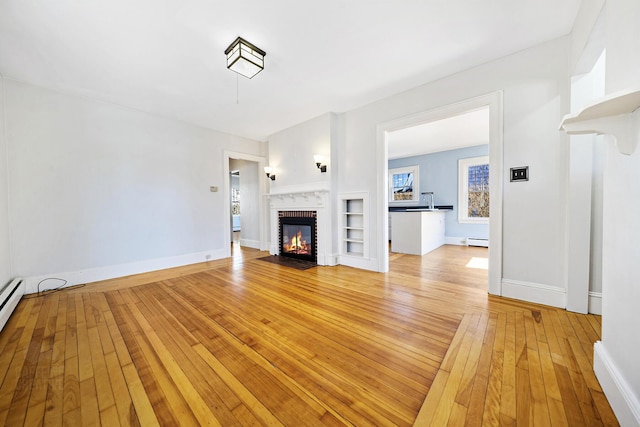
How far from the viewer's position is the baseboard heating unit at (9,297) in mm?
2138

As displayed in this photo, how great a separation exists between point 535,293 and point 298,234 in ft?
11.6

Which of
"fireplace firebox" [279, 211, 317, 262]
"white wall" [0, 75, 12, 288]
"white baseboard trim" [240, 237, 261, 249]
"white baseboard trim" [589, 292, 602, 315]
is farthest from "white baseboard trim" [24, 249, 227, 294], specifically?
"white baseboard trim" [589, 292, 602, 315]

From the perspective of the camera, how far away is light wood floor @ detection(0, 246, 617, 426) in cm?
116

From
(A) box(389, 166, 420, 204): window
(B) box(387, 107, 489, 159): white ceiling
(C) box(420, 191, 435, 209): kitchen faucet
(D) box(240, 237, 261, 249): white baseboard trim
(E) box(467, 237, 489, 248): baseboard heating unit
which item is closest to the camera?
(B) box(387, 107, 489, 159): white ceiling

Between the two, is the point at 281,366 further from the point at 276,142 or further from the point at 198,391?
the point at 276,142

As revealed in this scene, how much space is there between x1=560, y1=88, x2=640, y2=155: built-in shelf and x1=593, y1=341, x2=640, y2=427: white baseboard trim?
106 centimetres

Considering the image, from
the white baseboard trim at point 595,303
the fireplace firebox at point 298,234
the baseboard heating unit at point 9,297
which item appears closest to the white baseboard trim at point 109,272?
the baseboard heating unit at point 9,297

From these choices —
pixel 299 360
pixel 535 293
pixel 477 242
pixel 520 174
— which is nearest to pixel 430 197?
pixel 477 242

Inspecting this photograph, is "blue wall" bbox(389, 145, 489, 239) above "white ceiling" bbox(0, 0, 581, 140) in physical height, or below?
below

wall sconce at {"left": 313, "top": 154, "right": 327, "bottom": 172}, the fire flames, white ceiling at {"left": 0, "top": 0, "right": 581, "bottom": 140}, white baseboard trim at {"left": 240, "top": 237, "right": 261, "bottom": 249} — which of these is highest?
white ceiling at {"left": 0, "top": 0, "right": 581, "bottom": 140}

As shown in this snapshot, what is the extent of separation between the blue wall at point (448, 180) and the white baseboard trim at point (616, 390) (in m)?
5.19

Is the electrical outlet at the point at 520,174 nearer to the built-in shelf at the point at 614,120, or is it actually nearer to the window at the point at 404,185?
the built-in shelf at the point at 614,120

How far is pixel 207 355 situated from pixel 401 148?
19.7 feet

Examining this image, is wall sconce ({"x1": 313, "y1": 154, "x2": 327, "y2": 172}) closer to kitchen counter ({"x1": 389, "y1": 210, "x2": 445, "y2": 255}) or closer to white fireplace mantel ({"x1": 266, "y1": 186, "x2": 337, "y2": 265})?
white fireplace mantel ({"x1": 266, "y1": 186, "x2": 337, "y2": 265})
